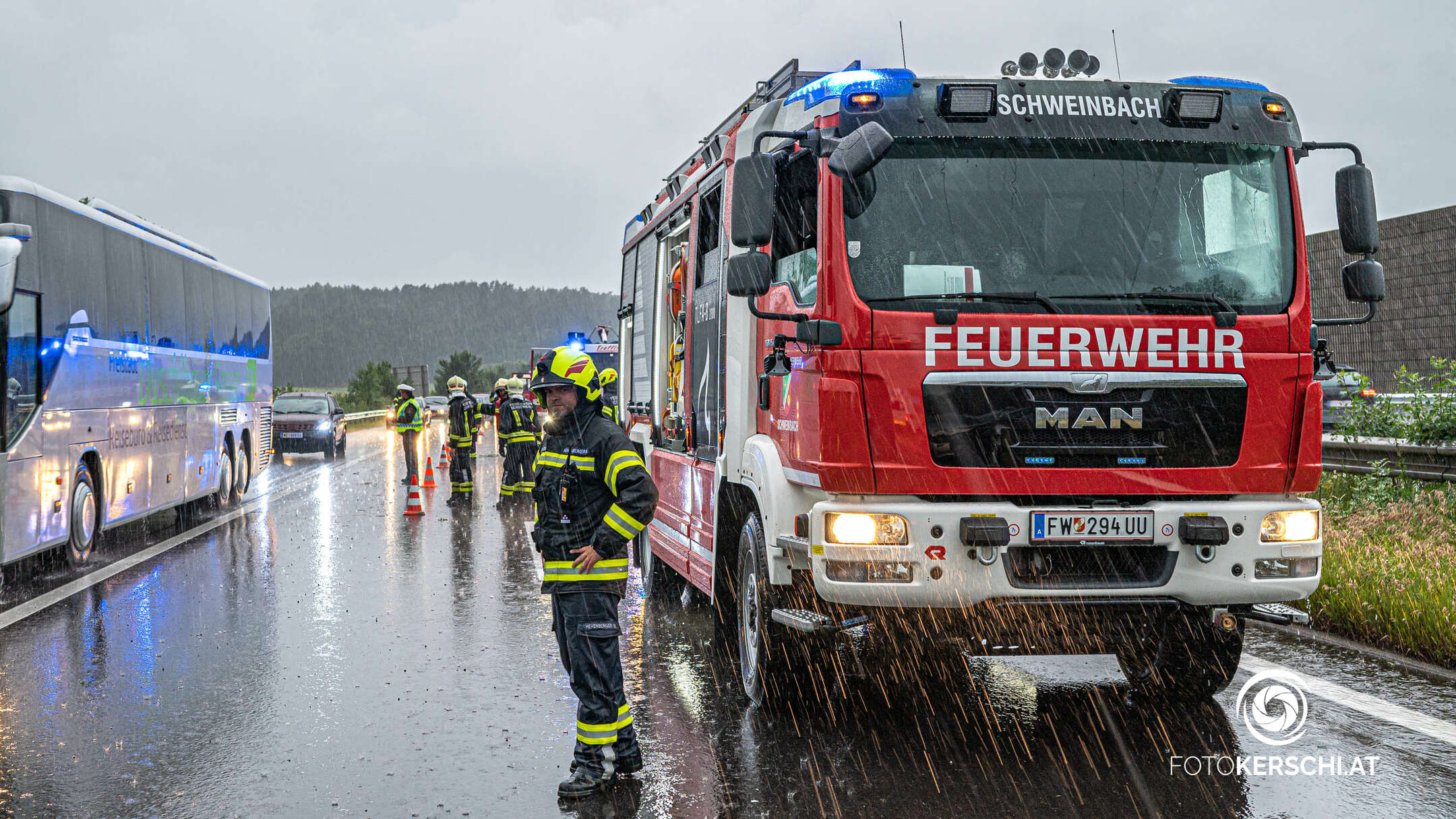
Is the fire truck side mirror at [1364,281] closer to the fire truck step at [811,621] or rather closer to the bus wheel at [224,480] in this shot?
the fire truck step at [811,621]

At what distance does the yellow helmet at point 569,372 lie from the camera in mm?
5449

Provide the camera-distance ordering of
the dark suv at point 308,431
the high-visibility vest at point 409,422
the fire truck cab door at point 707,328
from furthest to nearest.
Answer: the dark suv at point 308,431 < the high-visibility vest at point 409,422 < the fire truck cab door at point 707,328

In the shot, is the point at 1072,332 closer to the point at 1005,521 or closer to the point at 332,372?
the point at 1005,521

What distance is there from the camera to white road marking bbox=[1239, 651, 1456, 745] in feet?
19.1

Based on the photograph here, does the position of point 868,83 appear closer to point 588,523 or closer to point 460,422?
point 588,523

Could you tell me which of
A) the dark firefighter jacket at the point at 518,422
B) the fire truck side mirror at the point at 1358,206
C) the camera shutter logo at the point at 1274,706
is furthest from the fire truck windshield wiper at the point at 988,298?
the dark firefighter jacket at the point at 518,422

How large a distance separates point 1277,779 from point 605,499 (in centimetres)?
293

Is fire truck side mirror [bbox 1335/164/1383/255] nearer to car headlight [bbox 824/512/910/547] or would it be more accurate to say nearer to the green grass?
the green grass

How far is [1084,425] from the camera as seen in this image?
5.70 m

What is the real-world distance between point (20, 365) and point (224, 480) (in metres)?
7.58

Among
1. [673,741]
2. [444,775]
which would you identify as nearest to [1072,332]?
[673,741]

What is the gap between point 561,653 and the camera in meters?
5.59

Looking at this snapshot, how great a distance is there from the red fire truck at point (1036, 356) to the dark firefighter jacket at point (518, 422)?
38.1 ft

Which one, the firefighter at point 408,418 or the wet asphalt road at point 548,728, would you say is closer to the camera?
the wet asphalt road at point 548,728
